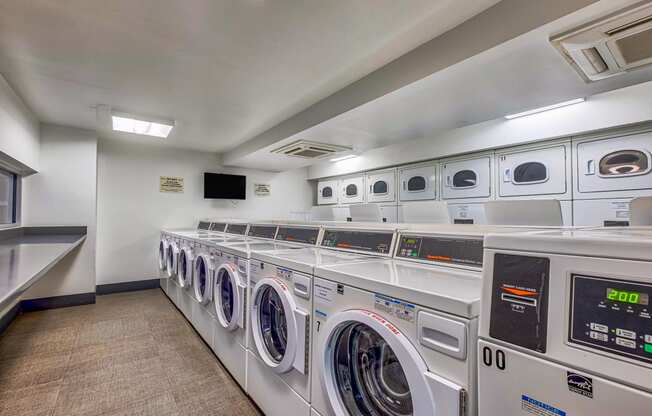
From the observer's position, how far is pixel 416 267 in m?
1.41

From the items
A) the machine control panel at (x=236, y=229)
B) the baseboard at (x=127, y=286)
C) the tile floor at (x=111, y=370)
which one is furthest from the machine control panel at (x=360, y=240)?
the baseboard at (x=127, y=286)

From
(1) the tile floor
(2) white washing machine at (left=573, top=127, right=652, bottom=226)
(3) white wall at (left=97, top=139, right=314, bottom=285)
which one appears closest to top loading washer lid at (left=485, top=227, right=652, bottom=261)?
(1) the tile floor

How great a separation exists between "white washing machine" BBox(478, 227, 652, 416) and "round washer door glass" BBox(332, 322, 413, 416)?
0.43 metres

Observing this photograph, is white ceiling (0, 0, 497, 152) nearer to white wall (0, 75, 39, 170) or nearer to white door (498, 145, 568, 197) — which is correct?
white wall (0, 75, 39, 170)

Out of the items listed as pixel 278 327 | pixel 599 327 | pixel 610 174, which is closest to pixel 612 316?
pixel 599 327

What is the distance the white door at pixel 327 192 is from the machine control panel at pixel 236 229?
109 inches

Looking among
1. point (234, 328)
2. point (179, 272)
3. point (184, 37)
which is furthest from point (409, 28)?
point (179, 272)

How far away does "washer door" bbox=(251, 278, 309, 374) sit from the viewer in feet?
4.68

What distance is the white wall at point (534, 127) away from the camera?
276 cm

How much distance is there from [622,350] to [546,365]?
0.14 m

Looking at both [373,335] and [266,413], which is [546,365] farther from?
[266,413]

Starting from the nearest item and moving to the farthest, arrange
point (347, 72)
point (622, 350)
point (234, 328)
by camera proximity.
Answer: point (622, 350) → point (234, 328) → point (347, 72)

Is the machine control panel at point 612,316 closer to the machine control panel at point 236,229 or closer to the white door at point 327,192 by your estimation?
the machine control panel at point 236,229

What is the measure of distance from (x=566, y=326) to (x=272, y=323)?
1.55 metres
